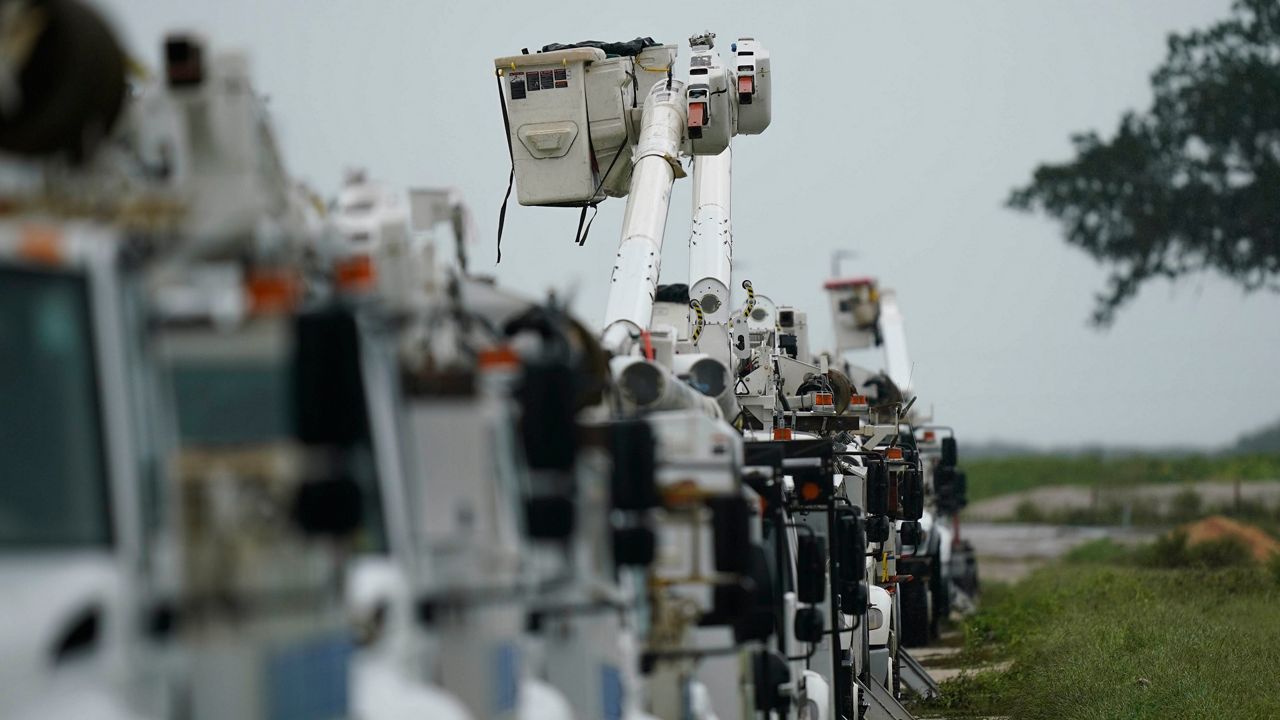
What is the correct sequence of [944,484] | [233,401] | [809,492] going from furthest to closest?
[944,484] → [809,492] → [233,401]

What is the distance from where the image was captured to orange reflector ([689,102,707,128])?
2091 cm

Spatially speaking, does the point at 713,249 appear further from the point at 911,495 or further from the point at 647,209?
the point at 911,495

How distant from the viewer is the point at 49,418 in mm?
5848

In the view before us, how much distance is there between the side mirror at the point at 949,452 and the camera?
30984mm

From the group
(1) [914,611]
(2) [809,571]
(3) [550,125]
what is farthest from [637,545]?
(1) [914,611]

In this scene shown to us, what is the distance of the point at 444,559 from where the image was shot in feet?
24.6

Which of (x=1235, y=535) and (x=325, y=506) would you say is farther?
(x=1235, y=535)

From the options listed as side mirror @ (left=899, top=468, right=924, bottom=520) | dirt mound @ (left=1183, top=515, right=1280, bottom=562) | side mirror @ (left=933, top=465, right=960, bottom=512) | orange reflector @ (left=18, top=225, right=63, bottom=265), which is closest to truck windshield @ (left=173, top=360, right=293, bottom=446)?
orange reflector @ (left=18, top=225, right=63, bottom=265)

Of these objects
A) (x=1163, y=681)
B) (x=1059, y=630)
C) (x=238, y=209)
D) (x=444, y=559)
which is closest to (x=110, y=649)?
(x=238, y=209)

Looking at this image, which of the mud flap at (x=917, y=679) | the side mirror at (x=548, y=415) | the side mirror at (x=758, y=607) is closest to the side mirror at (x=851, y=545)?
the side mirror at (x=758, y=607)

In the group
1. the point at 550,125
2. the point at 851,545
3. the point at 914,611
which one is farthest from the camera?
the point at 914,611

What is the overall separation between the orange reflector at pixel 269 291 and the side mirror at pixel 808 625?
23.7 ft

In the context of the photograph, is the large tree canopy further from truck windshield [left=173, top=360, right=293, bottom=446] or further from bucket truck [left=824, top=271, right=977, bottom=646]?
truck windshield [left=173, top=360, right=293, bottom=446]

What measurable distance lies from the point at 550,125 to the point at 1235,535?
28713mm
